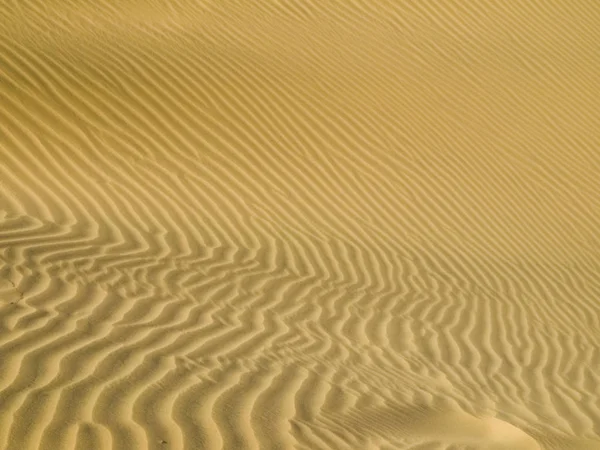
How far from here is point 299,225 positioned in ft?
29.0

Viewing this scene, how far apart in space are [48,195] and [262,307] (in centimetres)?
256

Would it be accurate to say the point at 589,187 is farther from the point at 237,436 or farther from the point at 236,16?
the point at 237,436

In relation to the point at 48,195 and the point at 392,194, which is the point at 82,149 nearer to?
the point at 48,195

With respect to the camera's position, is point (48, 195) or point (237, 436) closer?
point (237, 436)

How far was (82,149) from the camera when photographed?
353 inches

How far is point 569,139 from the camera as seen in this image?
12.0 metres

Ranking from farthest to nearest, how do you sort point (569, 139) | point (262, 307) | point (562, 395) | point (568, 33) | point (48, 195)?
1. point (568, 33)
2. point (569, 139)
3. point (48, 195)
4. point (262, 307)
5. point (562, 395)

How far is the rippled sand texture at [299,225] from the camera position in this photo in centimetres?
461

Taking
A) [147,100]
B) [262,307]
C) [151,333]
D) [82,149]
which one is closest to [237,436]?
[151,333]

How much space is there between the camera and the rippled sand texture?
15.1 ft

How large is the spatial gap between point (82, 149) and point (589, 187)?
6.09 metres

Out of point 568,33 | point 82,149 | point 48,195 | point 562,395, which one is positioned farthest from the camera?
point 568,33

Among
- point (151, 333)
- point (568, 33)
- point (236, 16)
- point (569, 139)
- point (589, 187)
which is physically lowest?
point (151, 333)

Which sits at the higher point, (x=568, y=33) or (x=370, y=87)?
(x=568, y=33)
